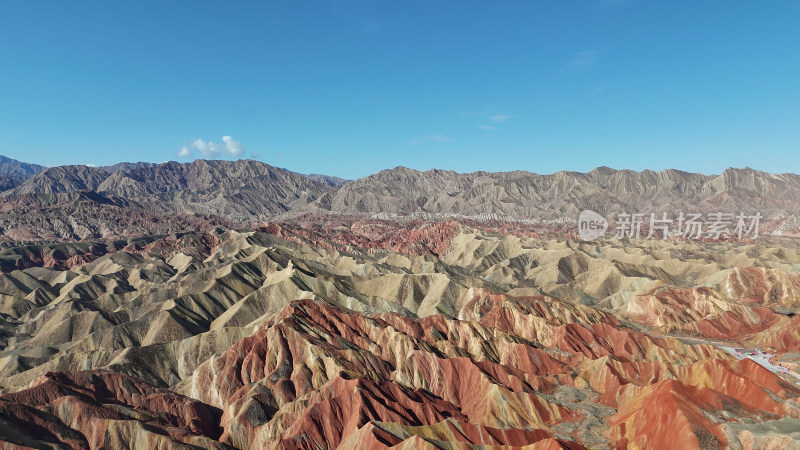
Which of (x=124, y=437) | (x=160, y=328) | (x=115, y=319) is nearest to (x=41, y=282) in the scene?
(x=115, y=319)

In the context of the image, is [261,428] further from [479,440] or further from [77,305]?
[77,305]

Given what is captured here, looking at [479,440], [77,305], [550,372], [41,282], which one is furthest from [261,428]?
→ [41,282]

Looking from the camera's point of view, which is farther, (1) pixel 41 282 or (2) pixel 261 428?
(1) pixel 41 282

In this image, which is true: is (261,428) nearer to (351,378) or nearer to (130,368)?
(351,378)

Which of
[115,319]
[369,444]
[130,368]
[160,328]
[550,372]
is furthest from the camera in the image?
[115,319]

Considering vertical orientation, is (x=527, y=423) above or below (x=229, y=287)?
below

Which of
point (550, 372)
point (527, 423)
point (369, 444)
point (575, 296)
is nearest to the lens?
point (369, 444)

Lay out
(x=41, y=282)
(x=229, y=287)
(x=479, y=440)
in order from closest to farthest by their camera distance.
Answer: (x=479, y=440)
(x=229, y=287)
(x=41, y=282)

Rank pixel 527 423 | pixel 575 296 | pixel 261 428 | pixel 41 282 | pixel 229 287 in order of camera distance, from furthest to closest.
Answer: pixel 41 282
pixel 575 296
pixel 229 287
pixel 527 423
pixel 261 428

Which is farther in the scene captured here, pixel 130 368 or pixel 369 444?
pixel 130 368
